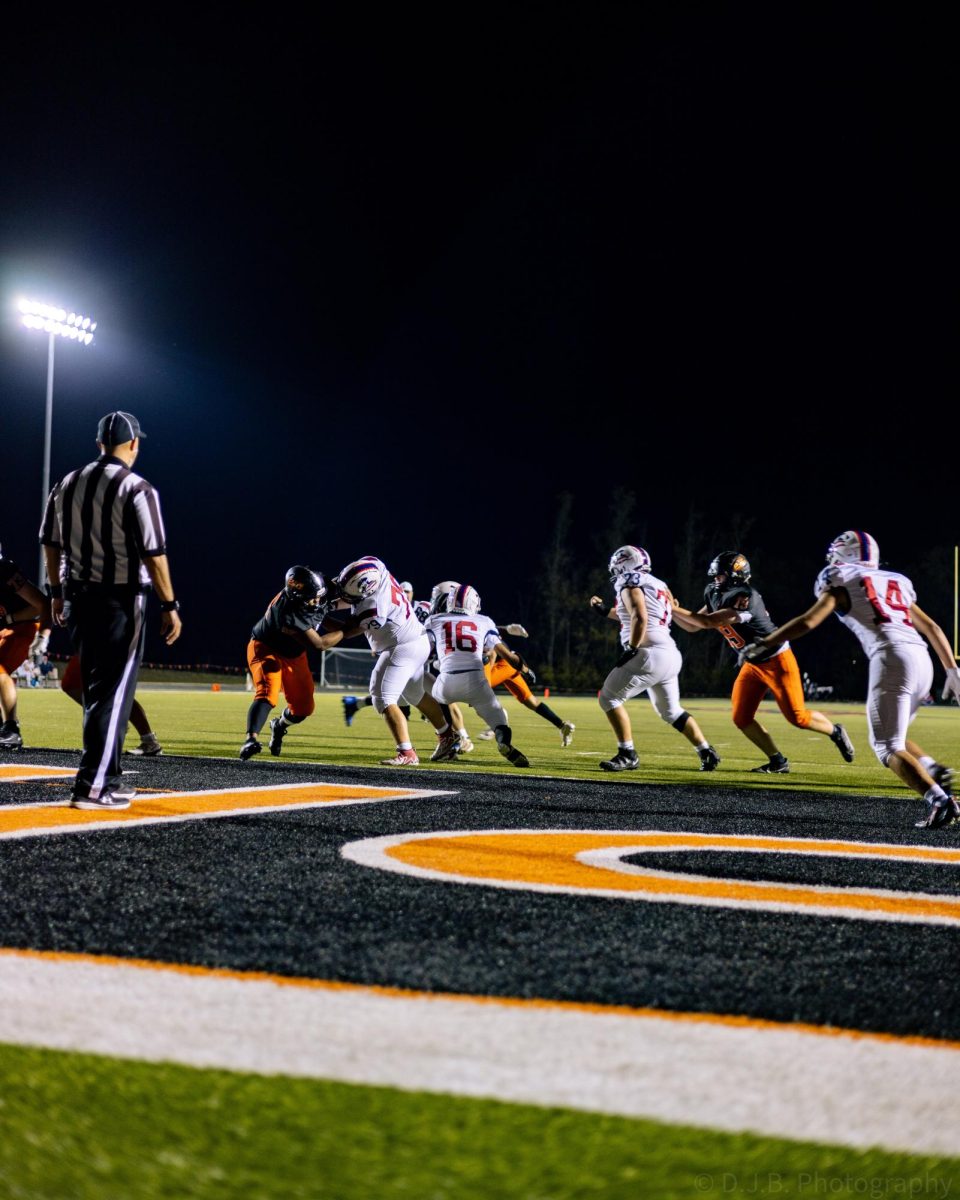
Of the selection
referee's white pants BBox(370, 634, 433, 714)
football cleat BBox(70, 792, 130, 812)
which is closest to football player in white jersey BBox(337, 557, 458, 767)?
referee's white pants BBox(370, 634, 433, 714)

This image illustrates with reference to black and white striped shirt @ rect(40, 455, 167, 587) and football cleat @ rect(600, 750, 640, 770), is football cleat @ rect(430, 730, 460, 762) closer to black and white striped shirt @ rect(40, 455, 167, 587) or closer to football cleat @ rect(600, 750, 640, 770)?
football cleat @ rect(600, 750, 640, 770)

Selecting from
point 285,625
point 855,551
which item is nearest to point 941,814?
point 855,551

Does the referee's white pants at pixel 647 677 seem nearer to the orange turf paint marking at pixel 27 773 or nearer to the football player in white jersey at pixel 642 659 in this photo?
the football player in white jersey at pixel 642 659

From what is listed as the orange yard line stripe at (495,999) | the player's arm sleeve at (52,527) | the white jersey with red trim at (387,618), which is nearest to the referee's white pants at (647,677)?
the white jersey with red trim at (387,618)

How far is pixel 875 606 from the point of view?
705cm

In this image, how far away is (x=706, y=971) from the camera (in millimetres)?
3074

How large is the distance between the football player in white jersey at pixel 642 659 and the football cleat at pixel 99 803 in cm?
560

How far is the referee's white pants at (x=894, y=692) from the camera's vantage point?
6.91m

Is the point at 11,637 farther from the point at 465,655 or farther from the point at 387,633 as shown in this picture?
the point at 465,655

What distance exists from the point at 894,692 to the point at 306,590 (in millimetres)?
5530

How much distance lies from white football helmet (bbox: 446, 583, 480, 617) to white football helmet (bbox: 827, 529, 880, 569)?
4.87 m

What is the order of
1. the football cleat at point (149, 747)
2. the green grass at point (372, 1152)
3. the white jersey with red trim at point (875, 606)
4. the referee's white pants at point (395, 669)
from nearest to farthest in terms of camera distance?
the green grass at point (372, 1152), the white jersey with red trim at point (875, 606), the football cleat at point (149, 747), the referee's white pants at point (395, 669)

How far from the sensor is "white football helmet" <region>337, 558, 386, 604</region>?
1065 cm

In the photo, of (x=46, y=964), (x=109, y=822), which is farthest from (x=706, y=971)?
(x=109, y=822)
